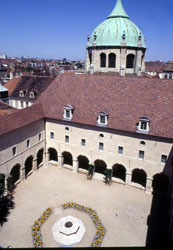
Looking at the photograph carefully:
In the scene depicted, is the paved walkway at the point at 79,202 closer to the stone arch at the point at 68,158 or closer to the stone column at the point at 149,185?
the stone column at the point at 149,185

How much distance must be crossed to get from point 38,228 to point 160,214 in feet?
50.7

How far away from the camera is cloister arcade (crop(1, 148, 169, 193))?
102 ft

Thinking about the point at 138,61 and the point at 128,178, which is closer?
the point at 128,178

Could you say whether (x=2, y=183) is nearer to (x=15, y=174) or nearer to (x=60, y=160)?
(x=15, y=174)

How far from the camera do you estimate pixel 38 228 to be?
2358 centimetres

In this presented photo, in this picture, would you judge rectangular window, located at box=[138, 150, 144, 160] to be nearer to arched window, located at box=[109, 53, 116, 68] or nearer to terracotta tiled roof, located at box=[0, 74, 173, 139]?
terracotta tiled roof, located at box=[0, 74, 173, 139]

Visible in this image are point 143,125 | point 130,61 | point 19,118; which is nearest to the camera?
point 143,125

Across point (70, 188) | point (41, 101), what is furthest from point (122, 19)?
point (70, 188)

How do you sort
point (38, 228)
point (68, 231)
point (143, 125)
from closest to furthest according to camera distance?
point (68, 231), point (38, 228), point (143, 125)

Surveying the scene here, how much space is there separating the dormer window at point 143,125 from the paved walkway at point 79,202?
965 cm

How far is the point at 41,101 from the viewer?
37.3 m

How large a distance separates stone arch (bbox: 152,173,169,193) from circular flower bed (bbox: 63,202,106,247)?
34.4ft

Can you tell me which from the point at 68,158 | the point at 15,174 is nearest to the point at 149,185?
the point at 68,158

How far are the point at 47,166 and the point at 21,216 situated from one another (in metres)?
12.5
